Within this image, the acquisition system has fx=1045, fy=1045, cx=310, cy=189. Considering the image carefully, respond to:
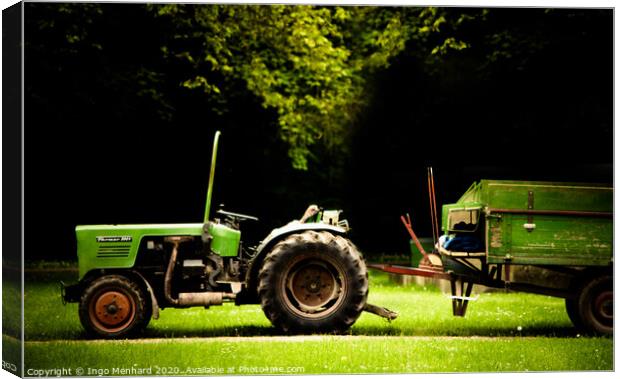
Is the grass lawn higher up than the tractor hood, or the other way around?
the tractor hood

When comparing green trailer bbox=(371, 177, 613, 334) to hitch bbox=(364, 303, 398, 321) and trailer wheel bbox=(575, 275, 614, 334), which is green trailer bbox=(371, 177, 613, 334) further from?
hitch bbox=(364, 303, 398, 321)

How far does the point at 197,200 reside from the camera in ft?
36.0

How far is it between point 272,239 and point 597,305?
3.59 m

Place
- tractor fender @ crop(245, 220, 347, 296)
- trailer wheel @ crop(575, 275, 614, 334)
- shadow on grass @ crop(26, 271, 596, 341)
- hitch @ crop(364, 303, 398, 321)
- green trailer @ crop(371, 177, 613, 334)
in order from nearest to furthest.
Answer: shadow on grass @ crop(26, 271, 596, 341), tractor fender @ crop(245, 220, 347, 296), hitch @ crop(364, 303, 398, 321), green trailer @ crop(371, 177, 613, 334), trailer wheel @ crop(575, 275, 614, 334)

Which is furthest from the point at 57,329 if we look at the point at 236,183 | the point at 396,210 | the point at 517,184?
the point at 517,184

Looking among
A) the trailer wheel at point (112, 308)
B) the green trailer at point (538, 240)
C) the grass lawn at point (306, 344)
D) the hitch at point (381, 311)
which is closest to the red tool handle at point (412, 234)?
the green trailer at point (538, 240)

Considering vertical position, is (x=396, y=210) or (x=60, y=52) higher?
(x=60, y=52)

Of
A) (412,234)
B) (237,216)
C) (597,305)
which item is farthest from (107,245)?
(597,305)

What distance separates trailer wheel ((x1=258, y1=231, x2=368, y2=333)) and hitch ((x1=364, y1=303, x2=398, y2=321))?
0.25 m

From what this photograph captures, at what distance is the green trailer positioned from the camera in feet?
36.2

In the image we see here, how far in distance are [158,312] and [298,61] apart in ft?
12.8

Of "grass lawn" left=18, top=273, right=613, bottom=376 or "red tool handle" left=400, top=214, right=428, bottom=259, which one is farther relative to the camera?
"red tool handle" left=400, top=214, right=428, bottom=259

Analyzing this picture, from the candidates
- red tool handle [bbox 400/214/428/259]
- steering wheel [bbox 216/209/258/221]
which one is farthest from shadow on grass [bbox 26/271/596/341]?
steering wheel [bbox 216/209/258/221]

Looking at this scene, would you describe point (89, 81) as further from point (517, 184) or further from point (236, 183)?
point (517, 184)
